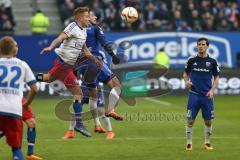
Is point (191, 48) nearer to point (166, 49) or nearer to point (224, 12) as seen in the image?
point (166, 49)

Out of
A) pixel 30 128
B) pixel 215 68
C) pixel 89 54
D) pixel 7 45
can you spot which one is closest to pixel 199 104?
pixel 215 68

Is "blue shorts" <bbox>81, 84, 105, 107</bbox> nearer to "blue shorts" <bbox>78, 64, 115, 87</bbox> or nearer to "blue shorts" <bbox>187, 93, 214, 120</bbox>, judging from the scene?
"blue shorts" <bbox>78, 64, 115, 87</bbox>

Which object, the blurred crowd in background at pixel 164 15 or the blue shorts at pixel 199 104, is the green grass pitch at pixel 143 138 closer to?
the blue shorts at pixel 199 104

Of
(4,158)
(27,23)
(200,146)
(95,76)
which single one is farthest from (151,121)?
(27,23)

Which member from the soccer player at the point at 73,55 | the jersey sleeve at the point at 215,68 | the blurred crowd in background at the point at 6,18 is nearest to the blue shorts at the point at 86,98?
the soccer player at the point at 73,55

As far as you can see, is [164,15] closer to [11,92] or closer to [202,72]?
[202,72]

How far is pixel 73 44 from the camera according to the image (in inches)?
631

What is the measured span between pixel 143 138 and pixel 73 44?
2.66m

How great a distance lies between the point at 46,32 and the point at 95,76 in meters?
15.0

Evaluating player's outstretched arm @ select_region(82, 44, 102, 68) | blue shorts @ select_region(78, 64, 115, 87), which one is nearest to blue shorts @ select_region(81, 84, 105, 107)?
A: blue shorts @ select_region(78, 64, 115, 87)

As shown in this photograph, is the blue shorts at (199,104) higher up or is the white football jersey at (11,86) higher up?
the white football jersey at (11,86)

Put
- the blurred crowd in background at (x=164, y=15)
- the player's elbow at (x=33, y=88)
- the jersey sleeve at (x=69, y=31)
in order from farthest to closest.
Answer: the blurred crowd in background at (x=164, y=15) → the jersey sleeve at (x=69, y=31) → the player's elbow at (x=33, y=88)

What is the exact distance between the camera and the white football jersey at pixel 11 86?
36.8 feet

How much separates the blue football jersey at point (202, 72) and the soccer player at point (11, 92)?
4.36m
